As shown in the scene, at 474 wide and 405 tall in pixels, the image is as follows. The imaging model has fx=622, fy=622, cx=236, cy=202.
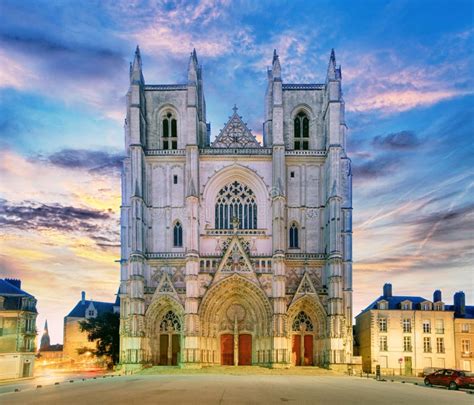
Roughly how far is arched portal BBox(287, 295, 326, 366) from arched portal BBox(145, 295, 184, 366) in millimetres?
9439

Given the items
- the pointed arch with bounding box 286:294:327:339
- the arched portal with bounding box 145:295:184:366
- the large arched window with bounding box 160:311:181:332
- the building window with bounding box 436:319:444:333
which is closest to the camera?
the pointed arch with bounding box 286:294:327:339

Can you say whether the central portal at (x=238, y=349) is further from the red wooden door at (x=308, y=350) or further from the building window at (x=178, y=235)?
the building window at (x=178, y=235)

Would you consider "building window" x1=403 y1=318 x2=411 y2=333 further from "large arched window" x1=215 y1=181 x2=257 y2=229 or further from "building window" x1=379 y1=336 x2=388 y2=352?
"large arched window" x1=215 y1=181 x2=257 y2=229

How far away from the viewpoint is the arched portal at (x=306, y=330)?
5150 cm

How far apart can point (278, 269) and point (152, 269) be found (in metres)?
10.8

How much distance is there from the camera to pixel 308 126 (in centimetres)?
5731

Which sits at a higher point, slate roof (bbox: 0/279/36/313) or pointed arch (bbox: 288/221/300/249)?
pointed arch (bbox: 288/221/300/249)

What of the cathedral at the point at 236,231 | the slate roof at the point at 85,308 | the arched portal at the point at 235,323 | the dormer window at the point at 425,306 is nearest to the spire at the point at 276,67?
the cathedral at the point at 236,231

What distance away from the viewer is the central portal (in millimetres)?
52562

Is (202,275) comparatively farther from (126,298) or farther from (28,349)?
(28,349)

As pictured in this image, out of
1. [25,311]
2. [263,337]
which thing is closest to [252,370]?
[263,337]

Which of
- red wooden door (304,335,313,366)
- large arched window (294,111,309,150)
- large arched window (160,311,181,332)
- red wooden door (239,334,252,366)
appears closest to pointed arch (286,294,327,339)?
red wooden door (304,335,313,366)

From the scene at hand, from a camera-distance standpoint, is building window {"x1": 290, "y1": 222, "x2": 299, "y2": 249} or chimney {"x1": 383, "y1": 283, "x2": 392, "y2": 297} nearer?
building window {"x1": 290, "y1": 222, "x2": 299, "y2": 249}

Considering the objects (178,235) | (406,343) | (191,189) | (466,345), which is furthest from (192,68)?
(466,345)
